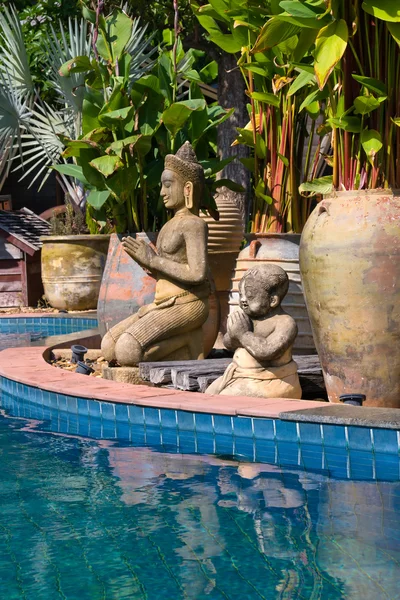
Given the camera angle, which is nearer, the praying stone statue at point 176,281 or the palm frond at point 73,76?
the praying stone statue at point 176,281

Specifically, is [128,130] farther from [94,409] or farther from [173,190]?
[94,409]

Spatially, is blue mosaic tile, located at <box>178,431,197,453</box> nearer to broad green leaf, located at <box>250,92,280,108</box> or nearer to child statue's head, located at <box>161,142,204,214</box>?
child statue's head, located at <box>161,142,204,214</box>

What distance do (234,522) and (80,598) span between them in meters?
0.85

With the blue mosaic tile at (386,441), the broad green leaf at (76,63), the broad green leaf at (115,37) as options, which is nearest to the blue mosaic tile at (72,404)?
the blue mosaic tile at (386,441)

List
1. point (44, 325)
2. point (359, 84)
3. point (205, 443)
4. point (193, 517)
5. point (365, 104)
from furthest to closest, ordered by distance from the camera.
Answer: point (44, 325)
point (359, 84)
point (365, 104)
point (205, 443)
point (193, 517)

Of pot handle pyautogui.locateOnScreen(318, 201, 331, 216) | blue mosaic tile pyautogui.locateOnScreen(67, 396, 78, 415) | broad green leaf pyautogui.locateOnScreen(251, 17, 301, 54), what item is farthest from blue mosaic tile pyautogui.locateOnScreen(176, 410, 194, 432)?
broad green leaf pyautogui.locateOnScreen(251, 17, 301, 54)

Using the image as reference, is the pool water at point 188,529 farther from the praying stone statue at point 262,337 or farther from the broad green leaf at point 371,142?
the broad green leaf at point 371,142

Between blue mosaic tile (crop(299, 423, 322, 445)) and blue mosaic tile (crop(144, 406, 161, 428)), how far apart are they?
853 mm

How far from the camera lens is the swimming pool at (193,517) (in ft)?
9.66

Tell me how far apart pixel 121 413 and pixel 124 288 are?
2050 mm

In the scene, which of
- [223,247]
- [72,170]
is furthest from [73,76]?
[223,247]

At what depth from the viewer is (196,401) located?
4.88 m

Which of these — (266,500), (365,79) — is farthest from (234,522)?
(365,79)

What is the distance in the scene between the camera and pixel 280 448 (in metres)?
4.46
